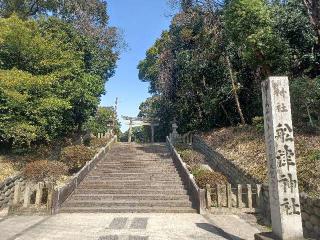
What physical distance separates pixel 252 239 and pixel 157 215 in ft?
12.8

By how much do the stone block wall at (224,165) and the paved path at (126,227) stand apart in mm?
2591

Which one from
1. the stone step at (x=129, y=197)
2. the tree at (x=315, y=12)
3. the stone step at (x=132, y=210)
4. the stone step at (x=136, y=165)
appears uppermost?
the tree at (x=315, y=12)

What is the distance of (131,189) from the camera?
1356 cm

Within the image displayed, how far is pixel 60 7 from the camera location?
87.0 ft

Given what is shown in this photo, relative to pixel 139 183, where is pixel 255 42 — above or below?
Result: above

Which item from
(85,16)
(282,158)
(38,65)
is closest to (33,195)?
(38,65)

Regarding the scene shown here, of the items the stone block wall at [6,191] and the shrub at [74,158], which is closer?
the stone block wall at [6,191]

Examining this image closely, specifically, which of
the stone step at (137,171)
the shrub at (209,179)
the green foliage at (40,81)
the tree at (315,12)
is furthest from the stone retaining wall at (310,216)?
the green foliage at (40,81)

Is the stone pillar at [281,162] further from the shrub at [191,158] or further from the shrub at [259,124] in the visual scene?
the shrub at [259,124]

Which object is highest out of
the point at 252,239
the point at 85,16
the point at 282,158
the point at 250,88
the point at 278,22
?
the point at 85,16

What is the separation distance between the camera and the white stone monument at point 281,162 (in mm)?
6668

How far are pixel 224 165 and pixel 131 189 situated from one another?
15.2 feet

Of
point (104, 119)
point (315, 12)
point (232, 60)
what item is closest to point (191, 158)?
point (232, 60)

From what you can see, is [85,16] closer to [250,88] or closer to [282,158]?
[250,88]
